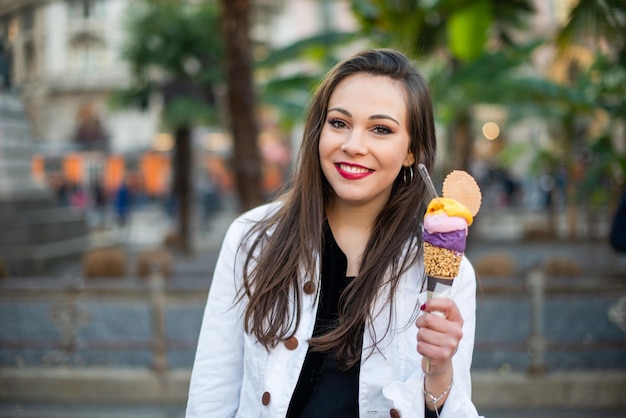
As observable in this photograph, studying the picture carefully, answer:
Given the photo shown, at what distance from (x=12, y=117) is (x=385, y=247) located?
41.1 ft

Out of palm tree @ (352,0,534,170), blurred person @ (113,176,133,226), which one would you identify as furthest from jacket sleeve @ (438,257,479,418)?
blurred person @ (113,176,133,226)

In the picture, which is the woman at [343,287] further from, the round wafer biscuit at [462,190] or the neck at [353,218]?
the round wafer biscuit at [462,190]

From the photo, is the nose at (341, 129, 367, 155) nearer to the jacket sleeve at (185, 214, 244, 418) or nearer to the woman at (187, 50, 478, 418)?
the woman at (187, 50, 478, 418)

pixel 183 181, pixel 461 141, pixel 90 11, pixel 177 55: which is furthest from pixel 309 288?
pixel 90 11

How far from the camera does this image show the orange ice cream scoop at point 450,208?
62.4 inches

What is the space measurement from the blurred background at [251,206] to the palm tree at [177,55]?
1.6 inches

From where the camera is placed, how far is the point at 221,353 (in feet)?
6.13

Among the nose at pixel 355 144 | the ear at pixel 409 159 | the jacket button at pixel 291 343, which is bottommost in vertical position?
the jacket button at pixel 291 343

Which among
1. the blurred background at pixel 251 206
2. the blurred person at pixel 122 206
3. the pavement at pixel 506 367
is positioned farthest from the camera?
the blurred person at pixel 122 206

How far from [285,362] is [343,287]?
0.92ft

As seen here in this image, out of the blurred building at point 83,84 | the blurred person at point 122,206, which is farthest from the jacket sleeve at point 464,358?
the blurred building at point 83,84

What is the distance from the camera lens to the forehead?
178cm

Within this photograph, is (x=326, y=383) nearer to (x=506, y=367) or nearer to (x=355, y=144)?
(x=355, y=144)

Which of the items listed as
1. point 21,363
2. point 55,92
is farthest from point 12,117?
point 55,92
